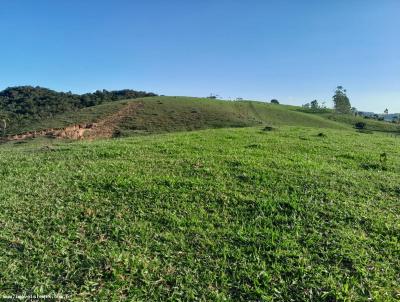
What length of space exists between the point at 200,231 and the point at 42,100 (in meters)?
89.1

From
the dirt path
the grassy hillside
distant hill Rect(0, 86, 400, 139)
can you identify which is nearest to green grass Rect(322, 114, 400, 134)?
distant hill Rect(0, 86, 400, 139)

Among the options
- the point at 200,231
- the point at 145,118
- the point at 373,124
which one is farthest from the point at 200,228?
the point at 373,124

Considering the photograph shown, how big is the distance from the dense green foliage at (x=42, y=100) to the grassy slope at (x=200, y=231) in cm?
6628

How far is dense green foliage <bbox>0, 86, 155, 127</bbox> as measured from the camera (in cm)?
7606

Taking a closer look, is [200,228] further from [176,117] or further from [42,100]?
[42,100]

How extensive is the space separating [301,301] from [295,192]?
3620mm

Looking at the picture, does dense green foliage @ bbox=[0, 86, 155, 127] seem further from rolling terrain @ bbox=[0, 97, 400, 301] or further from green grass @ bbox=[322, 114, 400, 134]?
rolling terrain @ bbox=[0, 97, 400, 301]

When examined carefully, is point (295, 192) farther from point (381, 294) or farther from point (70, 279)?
point (70, 279)

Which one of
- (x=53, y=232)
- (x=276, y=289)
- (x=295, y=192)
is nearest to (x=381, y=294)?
(x=276, y=289)

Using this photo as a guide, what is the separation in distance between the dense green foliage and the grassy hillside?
14988 millimetres

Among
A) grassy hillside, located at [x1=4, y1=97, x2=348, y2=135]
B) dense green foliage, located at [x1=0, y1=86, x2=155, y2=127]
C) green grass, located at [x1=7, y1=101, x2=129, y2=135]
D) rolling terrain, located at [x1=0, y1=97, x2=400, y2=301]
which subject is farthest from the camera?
dense green foliage, located at [x1=0, y1=86, x2=155, y2=127]

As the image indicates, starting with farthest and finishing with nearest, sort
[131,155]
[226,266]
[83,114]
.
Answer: [83,114]
[131,155]
[226,266]

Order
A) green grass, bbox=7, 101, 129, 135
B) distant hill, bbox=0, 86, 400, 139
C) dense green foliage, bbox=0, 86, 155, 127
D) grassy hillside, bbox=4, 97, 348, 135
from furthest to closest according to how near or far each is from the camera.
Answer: dense green foliage, bbox=0, 86, 155, 127
green grass, bbox=7, 101, 129, 135
grassy hillside, bbox=4, 97, 348, 135
distant hill, bbox=0, 86, 400, 139

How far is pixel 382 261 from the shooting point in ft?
20.1
